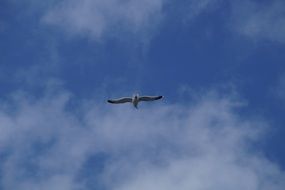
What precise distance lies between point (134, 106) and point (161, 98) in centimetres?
771

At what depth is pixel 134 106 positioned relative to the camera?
12675cm

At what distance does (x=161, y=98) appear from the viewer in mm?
129000

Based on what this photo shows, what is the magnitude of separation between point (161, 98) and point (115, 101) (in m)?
12.2

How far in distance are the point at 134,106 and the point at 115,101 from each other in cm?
591

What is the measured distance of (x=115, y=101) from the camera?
129500mm
